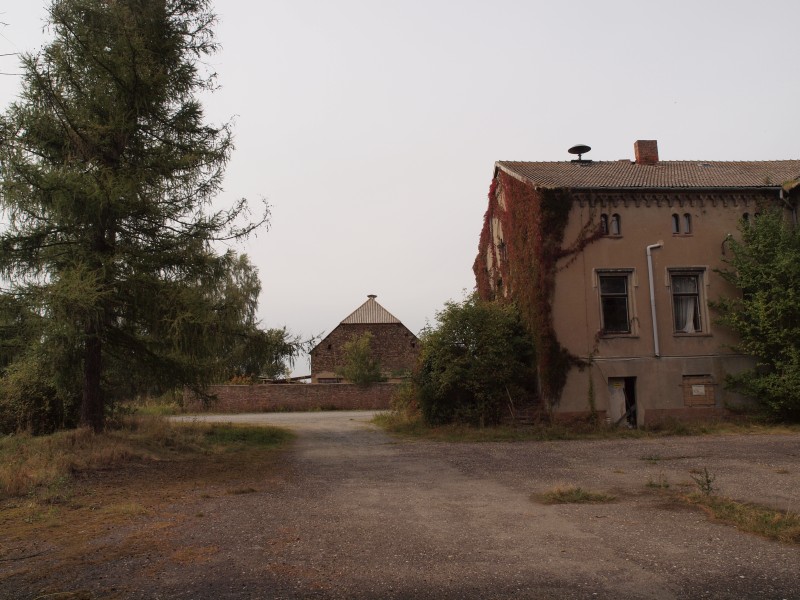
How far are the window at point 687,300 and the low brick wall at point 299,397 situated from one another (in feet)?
57.9

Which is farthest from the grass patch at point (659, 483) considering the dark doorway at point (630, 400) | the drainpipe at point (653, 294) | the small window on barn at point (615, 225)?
the small window on barn at point (615, 225)

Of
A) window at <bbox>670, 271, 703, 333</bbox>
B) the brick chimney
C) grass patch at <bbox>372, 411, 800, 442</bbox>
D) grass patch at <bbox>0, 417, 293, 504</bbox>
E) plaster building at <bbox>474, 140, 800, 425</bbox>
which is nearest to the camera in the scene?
grass patch at <bbox>0, 417, 293, 504</bbox>

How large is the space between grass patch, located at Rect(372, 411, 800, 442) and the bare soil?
494cm

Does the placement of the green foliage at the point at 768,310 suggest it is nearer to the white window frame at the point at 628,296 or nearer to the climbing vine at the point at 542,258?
the white window frame at the point at 628,296

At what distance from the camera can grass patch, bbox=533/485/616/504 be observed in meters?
7.63

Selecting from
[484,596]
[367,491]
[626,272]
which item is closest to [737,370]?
[626,272]

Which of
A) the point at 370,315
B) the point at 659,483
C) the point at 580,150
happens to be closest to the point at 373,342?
the point at 370,315

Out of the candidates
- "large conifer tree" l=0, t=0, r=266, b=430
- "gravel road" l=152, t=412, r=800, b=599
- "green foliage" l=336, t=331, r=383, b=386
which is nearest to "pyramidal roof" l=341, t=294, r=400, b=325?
"green foliage" l=336, t=331, r=383, b=386

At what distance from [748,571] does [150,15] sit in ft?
45.6

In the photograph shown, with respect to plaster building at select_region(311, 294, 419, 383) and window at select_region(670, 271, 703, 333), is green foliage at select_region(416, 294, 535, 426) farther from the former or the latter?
plaster building at select_region(311, 294, 419, 383)

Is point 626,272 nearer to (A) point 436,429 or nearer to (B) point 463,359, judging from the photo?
(B) point 463,359

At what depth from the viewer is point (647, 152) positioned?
72.7 feet

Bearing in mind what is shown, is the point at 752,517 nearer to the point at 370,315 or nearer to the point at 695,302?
the point at 695,302

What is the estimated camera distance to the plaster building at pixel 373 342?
4706cm
